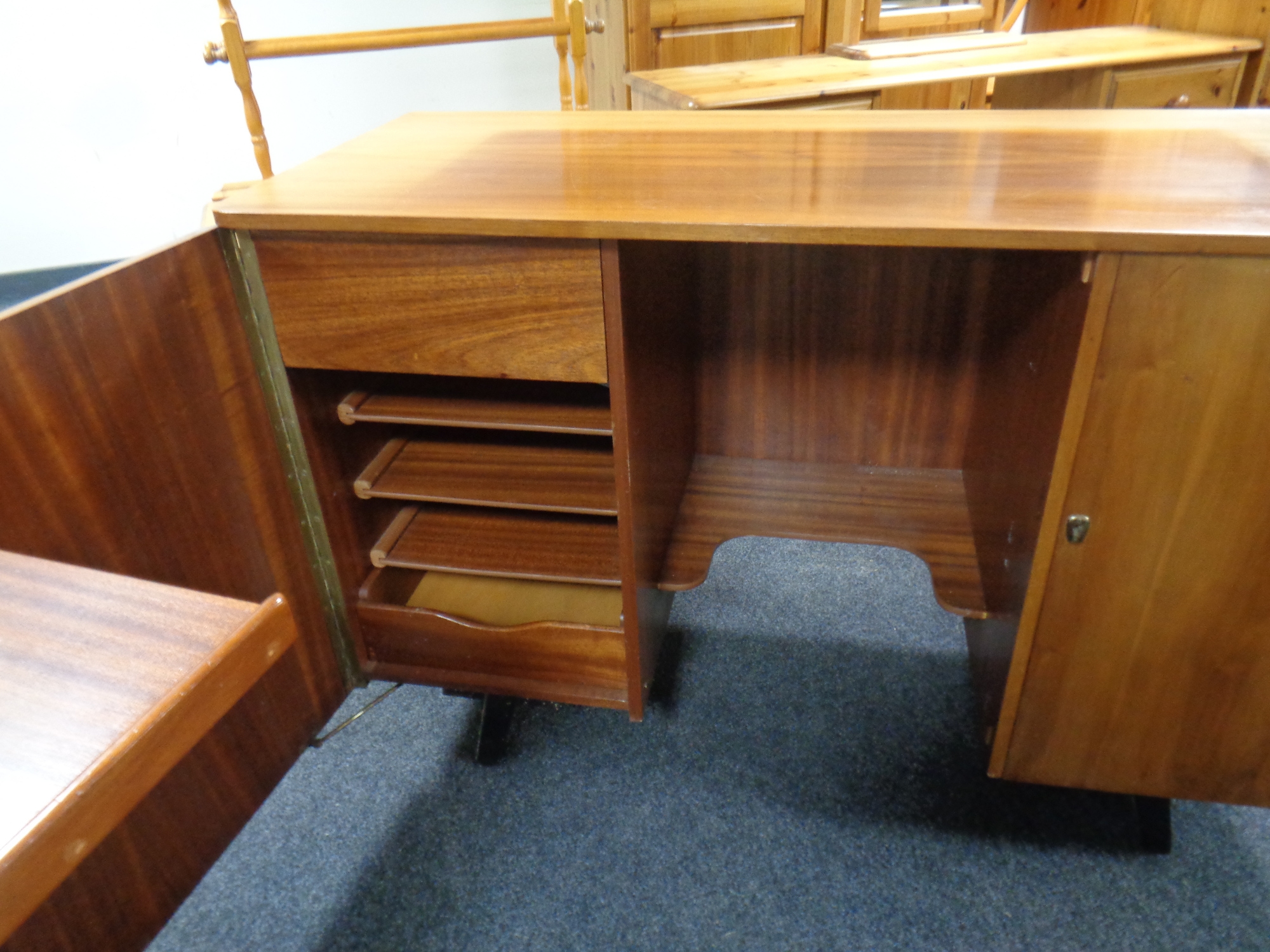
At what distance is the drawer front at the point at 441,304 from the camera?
0.85 m

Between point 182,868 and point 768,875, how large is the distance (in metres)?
0.69

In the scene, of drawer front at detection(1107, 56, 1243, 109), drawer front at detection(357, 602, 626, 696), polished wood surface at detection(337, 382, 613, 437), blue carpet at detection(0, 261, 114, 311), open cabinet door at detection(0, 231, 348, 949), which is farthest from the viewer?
blue carpet at detection(0, 261, 114, 311)

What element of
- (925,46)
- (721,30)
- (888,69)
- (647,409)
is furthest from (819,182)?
(721,30)

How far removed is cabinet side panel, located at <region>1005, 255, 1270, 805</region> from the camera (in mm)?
740

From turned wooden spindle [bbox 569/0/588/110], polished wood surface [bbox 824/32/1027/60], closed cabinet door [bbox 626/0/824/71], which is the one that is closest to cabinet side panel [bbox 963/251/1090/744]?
turned wooden spindle [bbox 569/0/588/110]

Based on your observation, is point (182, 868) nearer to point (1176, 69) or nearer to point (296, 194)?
point (296, 194)

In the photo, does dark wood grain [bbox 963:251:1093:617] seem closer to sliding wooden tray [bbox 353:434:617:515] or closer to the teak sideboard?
the teak sideboard

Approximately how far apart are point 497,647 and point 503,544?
0.46 feet

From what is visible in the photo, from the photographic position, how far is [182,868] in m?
0.88

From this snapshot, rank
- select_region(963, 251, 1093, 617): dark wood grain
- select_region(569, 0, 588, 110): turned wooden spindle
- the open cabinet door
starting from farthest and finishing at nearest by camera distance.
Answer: select_region(569, 0, 588, 110): turned wooden spindle < select_region(963, 251, 1093, 617): dark wood grain < the open cabinet door

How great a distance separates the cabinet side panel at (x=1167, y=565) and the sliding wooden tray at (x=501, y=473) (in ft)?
1.70

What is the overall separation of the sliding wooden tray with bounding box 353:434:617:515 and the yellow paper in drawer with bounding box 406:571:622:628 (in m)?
0.17

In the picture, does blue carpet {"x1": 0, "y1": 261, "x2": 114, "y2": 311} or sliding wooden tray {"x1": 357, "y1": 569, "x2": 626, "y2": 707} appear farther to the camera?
blue carpet {"x1": 0, "y1": 261, "x2": 114, "y2": 311}

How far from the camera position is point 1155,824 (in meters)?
1.12
